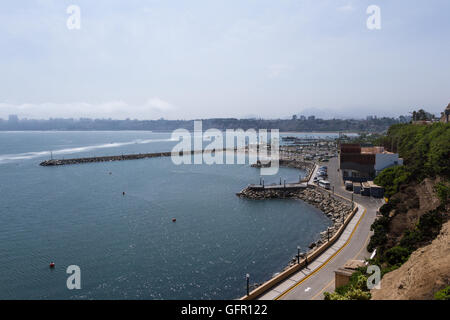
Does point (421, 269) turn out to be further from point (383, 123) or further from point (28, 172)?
point (383, 123)

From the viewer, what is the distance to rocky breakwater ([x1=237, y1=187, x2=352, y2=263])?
18.1m

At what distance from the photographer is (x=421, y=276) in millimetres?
7680

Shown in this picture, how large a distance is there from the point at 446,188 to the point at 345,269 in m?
8.01

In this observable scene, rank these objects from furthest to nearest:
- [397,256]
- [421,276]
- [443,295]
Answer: [397,256], [421,276], [443,295]

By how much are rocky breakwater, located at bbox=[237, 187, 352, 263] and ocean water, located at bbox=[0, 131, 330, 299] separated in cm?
80

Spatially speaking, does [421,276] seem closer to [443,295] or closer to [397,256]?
[443,295]

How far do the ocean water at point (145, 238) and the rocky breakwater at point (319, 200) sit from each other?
0.80 meters

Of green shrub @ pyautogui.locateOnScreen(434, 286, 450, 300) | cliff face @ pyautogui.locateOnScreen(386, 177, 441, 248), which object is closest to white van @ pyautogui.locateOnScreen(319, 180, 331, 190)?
cliff face @ pyautogui.locateOnScreen(386, 177, 441, 248)

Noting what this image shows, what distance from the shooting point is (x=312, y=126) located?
179750mm

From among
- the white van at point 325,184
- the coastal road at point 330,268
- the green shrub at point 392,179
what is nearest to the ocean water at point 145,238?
the coastal road at point 330,268

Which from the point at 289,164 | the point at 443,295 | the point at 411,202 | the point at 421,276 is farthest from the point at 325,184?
the point at 289,164

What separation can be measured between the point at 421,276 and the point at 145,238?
589 inches
